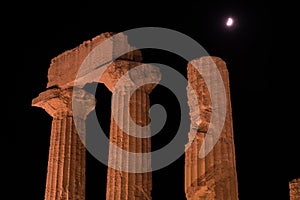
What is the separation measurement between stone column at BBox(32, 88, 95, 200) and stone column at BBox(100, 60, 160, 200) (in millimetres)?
2193

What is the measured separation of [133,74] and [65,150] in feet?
13.1

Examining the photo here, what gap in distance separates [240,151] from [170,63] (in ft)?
19.6

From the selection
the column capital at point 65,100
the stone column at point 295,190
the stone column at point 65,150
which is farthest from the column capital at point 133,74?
the stone column at point 295,190

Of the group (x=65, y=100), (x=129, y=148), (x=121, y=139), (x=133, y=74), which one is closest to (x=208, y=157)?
(x=129, y=148)

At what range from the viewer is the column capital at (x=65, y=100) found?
83.3 ft

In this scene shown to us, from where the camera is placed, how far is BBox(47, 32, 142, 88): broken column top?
78.6ft

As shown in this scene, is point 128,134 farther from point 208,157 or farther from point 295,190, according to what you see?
point 208,157

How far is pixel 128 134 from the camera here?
22609 mm

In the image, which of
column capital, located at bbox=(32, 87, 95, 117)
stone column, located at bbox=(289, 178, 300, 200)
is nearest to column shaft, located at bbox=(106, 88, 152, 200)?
column capital, located at bbox=(32, 87, 95, 117)

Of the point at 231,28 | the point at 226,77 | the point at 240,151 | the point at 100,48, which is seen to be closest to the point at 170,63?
the point at 231,28

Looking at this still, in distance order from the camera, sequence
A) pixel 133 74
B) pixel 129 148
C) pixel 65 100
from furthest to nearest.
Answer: pixel 65 100
pixel 133 74
pixel 129 148

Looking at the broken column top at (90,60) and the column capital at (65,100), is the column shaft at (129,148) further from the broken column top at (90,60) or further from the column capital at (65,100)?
the column capital at (65,100)

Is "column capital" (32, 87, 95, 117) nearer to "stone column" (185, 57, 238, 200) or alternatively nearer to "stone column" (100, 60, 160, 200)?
"stone column" (100, 60, 160, 200)

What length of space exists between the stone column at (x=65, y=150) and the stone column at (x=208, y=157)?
7799mm
